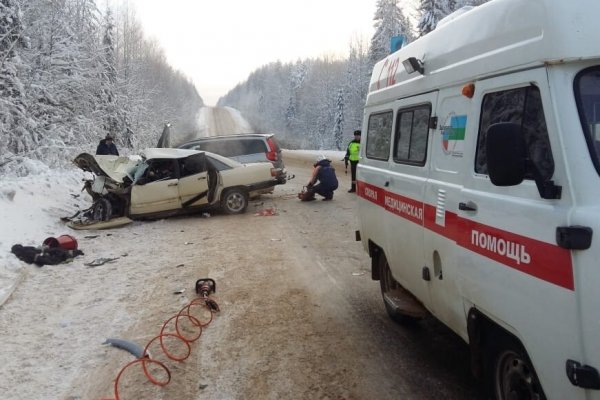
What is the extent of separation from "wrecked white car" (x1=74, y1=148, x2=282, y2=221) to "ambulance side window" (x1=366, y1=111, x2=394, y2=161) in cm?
713

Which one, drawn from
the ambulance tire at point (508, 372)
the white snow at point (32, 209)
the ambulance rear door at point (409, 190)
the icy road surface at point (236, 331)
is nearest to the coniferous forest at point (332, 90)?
the white snow at point (32, 209)

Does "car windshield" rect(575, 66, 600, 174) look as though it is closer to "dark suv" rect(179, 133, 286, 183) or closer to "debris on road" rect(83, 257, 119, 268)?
"debris on road" rect(83, 257, 119, 268)

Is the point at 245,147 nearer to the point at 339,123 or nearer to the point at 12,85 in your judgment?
the point at 12,85

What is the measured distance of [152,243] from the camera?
33.0 ft

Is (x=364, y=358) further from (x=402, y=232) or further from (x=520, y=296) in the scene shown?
(x=520, y=296)

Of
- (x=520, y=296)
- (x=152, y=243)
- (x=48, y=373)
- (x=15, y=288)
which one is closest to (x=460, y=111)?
(x=520, y=296)

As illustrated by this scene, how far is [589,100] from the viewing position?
7.94ft

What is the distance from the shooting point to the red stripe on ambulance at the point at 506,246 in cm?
231

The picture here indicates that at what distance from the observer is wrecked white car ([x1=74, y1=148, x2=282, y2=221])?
1224 cm

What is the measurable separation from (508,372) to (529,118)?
1.46m

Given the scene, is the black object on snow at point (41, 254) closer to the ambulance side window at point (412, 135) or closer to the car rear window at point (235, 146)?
the ambulance side window at point (412, 135)

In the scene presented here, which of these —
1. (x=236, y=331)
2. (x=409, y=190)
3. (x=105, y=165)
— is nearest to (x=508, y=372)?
(x=409, y=190)

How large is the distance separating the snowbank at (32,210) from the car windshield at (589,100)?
6385 mm

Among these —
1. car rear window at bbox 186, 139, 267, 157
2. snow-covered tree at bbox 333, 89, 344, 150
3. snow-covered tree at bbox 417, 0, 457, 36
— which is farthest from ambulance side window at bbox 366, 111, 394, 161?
snow-covered tree at bbox 333, 89, 344, 150
